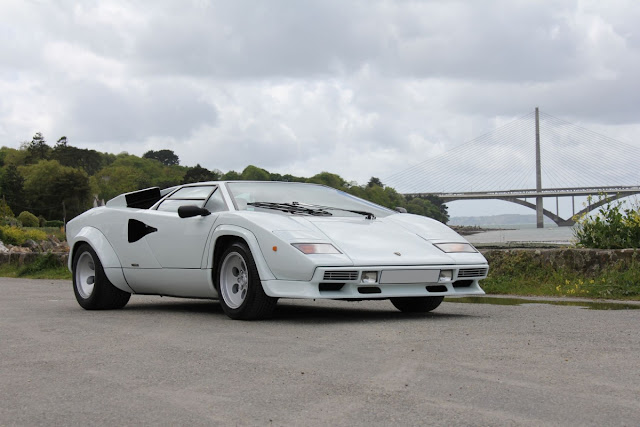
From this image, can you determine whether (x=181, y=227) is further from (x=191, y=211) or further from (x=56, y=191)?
(x=56, y=191)

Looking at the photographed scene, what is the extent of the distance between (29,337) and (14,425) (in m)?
2.93

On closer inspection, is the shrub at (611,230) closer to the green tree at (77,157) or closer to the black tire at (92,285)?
the black tire at (92,285)

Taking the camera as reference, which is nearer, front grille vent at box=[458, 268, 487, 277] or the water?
front grille vent at box=[458, 268, 487, 277]

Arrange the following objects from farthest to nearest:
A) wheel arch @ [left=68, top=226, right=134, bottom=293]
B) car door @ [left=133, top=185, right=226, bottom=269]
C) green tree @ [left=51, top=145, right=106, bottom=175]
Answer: green tree @ [left=51, top=145, right=106, bottom=175]
wheel arch @ [left=68, top=226, right=134, bottom=293]
car door @ [left=133, top=185, right=226, bottom=269]

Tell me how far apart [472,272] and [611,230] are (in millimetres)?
4508

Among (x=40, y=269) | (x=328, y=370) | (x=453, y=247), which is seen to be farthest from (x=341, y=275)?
(x=40, y=269)

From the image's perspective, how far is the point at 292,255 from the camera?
671cm

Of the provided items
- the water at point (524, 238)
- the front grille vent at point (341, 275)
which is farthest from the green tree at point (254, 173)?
the front grille vent at point (341, 275)

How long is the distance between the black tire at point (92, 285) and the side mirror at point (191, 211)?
1577mm

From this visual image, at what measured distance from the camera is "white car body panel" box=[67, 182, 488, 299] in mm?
6730

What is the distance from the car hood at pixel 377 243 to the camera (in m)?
6.87

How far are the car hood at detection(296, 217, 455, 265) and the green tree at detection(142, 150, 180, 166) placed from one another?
188 meters

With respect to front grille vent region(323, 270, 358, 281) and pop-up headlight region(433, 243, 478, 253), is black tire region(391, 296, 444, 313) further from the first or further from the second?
front grille vent region(323, 270, 358, 281)

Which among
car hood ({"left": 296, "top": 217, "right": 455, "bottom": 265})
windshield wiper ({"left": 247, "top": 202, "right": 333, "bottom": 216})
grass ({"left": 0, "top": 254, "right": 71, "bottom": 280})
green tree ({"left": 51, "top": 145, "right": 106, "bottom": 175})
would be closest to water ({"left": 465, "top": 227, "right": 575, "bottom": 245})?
car hood ({"left": 296, "top": 217, "right": 455, "bottom": 265})
